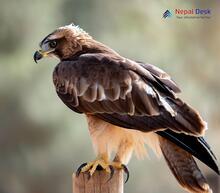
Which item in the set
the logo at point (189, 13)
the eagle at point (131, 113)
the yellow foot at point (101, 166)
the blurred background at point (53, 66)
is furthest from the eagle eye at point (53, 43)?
the logo at point (189, 13)

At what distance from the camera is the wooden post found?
4.24 metres

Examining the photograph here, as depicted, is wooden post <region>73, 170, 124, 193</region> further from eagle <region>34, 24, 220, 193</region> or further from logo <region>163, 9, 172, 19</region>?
logo <region>163, 9, 172, 19</region>

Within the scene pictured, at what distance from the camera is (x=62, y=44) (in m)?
5.40

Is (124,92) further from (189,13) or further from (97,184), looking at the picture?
(189,13)

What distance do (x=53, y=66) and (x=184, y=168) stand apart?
18.3 ft

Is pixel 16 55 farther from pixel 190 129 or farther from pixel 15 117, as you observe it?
pixel 190 129

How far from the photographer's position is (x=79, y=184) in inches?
169

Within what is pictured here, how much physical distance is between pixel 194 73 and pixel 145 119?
5755 millimetres

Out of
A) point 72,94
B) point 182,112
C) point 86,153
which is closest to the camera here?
point 182,112

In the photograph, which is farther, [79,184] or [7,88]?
[7,88]

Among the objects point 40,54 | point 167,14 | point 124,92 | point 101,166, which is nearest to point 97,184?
point 101,166

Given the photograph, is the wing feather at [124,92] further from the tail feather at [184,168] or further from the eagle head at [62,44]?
the eagle head at [62,44]

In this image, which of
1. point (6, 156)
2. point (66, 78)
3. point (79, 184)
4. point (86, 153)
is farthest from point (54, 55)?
point (6, 156)

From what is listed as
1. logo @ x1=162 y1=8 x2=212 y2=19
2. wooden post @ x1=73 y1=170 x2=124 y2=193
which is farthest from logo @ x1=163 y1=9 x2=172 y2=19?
wooden post @ x1=73 y1=170 x2=124 y2=193
